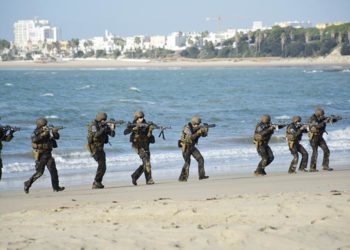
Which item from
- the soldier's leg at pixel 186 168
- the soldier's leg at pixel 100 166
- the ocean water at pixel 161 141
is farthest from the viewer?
the ocean water at pixel 161 141

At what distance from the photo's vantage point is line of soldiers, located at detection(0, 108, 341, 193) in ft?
49.0

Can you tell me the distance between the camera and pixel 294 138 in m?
17.7

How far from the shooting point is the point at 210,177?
57.1 ft

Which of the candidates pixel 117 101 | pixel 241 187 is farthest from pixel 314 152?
pixel 117 101

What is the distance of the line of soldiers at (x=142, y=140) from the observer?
14.9 metres

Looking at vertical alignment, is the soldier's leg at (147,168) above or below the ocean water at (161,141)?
above

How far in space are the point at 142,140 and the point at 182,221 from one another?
19.6 ft

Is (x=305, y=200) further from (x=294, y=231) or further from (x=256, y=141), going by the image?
(x=256, y=141)

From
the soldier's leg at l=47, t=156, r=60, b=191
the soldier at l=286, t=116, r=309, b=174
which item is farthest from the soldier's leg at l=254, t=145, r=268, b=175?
the soldier's leg at l=47, t=156, r=60, b=191

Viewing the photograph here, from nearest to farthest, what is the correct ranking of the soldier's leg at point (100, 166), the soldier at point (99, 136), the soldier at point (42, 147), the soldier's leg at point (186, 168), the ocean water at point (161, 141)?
the soldier at point (42, 147), the soldier at point (99, 136), the soldier's leg at point (100, 166), the soldier's leg at point (186, 168), the ocean water at point (161, 141)

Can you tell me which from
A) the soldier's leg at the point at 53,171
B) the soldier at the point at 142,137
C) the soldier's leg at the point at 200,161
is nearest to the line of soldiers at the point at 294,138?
the soldier's leg at the point at 200,161

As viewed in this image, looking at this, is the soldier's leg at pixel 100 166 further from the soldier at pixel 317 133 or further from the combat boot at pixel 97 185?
the soldier at pixel 317 133

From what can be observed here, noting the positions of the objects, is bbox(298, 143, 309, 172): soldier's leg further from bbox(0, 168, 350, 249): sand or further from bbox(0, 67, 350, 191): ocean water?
bbox(0, 168, 350, 249): sand

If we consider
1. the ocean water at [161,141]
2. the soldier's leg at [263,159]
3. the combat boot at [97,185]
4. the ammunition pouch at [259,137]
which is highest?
the ammunition pouch at [259,137]
